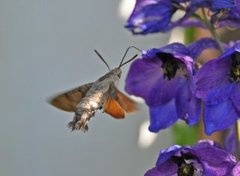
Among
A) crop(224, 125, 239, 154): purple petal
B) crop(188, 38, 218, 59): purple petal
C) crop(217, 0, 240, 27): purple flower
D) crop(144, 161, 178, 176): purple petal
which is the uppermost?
crop(217, 0, 240, 27): purple flower

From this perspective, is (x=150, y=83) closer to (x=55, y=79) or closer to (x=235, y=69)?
(x=235, y=69)

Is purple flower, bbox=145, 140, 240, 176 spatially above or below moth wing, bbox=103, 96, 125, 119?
below

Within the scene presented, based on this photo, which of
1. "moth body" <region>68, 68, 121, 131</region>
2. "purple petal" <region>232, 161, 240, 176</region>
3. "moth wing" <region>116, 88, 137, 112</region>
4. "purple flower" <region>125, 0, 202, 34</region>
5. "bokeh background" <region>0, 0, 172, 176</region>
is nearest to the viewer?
"purple petal" <region>232, 161, 240, 176</region>

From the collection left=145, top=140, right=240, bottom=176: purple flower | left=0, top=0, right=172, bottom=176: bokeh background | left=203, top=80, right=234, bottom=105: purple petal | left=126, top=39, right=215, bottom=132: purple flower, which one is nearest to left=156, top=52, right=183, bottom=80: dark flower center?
left=126, top=39, right=215, bottom=132: purple flower

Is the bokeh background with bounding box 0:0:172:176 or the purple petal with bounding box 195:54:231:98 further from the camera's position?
the bokeh background with bounding box 0:0:172:176

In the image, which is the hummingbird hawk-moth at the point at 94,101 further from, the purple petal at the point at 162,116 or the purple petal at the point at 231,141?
the purple petal at the point at 231,141

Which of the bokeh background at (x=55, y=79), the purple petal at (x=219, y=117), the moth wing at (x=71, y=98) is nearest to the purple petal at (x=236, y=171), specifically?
the purple petal at (x=219, y=117)

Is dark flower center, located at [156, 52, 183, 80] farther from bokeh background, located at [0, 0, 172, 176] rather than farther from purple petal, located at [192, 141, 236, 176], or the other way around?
bokeh background, located at [0, 0, 172, 176]
